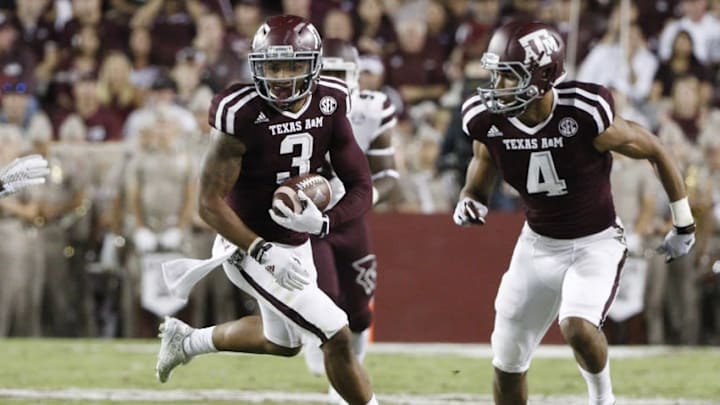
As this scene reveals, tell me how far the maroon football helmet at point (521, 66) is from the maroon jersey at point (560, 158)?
0.33 ft

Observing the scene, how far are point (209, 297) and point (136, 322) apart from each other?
1.91 feet

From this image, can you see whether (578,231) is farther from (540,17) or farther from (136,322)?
(540,17)

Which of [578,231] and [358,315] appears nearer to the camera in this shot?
[578,231]

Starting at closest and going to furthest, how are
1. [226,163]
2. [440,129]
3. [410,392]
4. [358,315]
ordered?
1. [226,163]
2. [358,315]
3. [410,392]
4. [440,129]

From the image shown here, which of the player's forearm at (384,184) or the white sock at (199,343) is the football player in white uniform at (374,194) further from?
the white sock at (199,343)

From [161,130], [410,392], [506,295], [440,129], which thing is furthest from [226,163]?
[440,129]

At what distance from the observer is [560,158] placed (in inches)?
235

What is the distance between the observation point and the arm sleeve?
19.7 ft

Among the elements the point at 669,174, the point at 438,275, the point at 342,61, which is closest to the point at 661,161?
the point at 669,174

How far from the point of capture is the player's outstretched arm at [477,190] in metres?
6.23

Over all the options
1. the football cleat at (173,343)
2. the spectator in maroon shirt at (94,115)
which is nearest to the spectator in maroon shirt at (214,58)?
the spectator in maroon shirt at (94,115)

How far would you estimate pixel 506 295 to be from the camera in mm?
6105

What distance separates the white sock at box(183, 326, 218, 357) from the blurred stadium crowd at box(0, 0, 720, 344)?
166 inches

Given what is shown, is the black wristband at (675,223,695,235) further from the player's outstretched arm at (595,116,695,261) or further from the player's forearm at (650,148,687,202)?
the player's forearm at (650,148,687,202)
